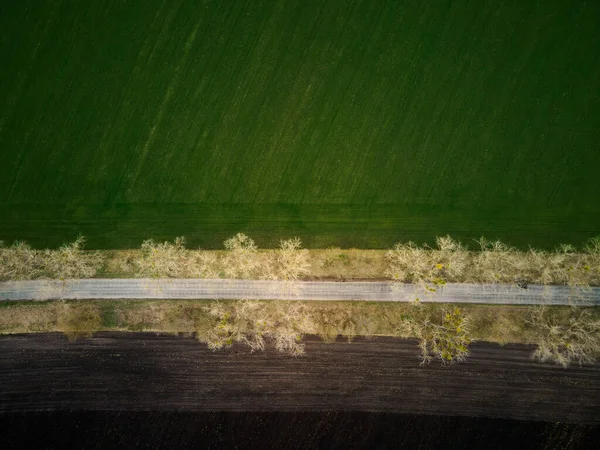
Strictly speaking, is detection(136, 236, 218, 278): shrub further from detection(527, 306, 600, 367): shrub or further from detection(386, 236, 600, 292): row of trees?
detection(527, 306, 600, 367): shrub

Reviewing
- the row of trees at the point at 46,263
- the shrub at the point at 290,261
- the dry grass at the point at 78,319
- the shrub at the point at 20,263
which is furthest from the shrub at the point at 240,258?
the shrub at the point at 20,263

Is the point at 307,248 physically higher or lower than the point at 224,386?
higher

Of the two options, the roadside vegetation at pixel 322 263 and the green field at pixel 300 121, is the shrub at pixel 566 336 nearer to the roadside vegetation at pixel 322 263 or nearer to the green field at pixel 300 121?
the roadside vegetation at pixel 322 263

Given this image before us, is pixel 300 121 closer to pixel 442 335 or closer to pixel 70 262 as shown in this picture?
pixel 442 335

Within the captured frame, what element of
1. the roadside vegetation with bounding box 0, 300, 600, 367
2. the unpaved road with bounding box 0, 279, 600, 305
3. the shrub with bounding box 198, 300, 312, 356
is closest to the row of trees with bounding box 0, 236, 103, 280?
the unpaved road with bounding box 0, 279, 600, 305

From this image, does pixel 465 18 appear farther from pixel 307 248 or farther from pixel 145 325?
pixel 145 325

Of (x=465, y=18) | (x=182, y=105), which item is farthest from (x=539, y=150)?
(x=182, y=105)

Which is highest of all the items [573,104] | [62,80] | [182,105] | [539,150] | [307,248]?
[62,80]

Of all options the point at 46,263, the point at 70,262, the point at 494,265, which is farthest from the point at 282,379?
the point at 46,263
